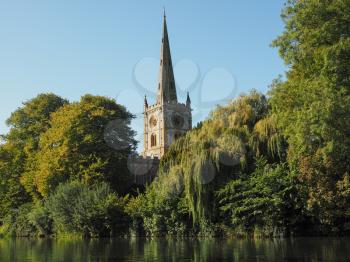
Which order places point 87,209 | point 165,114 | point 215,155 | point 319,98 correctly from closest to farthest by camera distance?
point 319,98
point 215,155
point 87,209
point 165,114

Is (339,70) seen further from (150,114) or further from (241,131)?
(150,114)

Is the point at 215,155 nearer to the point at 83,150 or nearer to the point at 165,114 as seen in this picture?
the point at 83,150

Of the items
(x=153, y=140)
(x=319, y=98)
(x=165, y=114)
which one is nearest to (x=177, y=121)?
(x=165, y=114)

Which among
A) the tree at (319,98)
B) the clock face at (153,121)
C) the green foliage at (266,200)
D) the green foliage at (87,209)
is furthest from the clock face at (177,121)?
the tree at (319,98)

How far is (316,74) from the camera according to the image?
2234 cm

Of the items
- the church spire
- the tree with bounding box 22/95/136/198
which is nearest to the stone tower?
the church spire

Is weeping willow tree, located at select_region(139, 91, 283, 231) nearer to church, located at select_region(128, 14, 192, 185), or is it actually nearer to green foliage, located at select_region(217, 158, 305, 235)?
green foliage, located at select_region(217, 158, 305, 235)

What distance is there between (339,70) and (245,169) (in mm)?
11138

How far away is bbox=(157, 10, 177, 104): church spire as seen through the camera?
3922 inches

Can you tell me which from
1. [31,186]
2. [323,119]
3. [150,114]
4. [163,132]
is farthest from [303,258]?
[150,114]

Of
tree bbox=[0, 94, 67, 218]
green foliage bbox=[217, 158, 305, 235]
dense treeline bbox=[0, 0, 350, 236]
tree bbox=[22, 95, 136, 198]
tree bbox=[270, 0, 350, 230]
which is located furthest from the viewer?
tree bbox=[0, 94, 67, 218]

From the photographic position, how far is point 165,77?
101000mm

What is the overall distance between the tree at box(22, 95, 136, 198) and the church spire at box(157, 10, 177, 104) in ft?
169

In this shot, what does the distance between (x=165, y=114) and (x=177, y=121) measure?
324 centimetres
